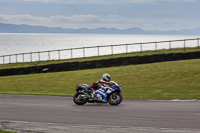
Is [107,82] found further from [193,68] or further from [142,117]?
[193,68]

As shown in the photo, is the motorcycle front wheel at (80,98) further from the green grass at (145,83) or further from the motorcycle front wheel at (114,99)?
the green grass at (145,83)

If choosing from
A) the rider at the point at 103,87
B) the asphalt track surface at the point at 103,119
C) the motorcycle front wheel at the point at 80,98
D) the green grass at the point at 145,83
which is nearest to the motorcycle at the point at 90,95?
the motorcycle front wheel at the point at 80,98

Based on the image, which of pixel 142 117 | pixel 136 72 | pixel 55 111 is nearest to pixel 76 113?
pixel 55 111

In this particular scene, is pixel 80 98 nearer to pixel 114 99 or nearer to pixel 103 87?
pixel 103 87

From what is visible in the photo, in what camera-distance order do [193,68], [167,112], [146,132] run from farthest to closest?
[193,68] → [167,112] → [146,132]

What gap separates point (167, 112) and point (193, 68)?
59.9 feet

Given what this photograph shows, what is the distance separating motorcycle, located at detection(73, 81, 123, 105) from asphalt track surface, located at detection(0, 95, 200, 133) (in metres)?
0.43

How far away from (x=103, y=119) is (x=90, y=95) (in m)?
3.68

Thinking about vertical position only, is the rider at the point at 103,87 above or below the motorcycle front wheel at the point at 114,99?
above

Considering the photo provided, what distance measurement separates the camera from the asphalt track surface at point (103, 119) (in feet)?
32.2

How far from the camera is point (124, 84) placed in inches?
1025

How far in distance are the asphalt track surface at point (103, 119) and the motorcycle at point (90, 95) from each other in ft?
1.41

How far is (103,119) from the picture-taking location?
1148 cm

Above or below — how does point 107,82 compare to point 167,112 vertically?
above
